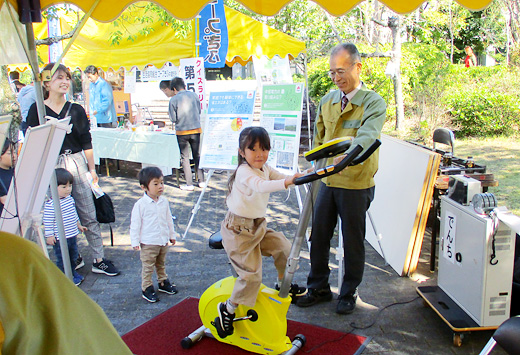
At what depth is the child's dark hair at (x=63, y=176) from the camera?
3.78 meters

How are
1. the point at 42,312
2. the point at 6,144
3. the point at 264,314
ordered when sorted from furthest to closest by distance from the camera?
the point at 264,314 → the point at 6,144 → the point at 42,312

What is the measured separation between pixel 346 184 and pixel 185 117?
4.76m

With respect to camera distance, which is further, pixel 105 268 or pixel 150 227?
pixel 105 268

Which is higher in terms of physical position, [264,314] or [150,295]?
[264,314]

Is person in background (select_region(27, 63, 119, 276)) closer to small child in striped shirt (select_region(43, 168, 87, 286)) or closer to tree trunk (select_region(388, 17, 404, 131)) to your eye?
small child in striped shirt (select_region(43, 168, 87, 286))

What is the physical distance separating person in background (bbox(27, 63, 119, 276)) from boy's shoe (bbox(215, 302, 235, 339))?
1965 mm

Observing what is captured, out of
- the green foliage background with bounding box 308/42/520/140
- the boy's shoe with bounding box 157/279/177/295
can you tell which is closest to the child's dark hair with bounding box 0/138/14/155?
the boy's shoe with bounding box 157/279/177/295

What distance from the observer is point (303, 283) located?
406cm

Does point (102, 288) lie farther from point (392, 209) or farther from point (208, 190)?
point (208, 190)

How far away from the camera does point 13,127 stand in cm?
179

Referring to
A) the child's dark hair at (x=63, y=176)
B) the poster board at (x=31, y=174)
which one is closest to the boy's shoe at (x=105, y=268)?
the child's dark hair at (x=63, y=176)

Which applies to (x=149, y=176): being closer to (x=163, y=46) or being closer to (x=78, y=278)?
(x=78, y=278)

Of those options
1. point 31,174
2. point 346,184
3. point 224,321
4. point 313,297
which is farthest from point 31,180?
point 313,297

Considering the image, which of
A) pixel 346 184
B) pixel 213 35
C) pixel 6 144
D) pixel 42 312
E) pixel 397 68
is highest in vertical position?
pixel 213 35
